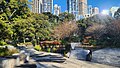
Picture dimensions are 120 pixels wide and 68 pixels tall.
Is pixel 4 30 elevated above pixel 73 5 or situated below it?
below

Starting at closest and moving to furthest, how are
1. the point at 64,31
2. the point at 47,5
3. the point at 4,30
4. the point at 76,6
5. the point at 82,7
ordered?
the point at 4,30 < the point at 64,31 < the point at 47,5 < the point at 76,6 < the point at 82,7

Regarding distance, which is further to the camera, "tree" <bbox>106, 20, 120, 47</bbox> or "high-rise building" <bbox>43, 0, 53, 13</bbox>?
"high-rise building" <bbox>43, 0, 53, 13</bbox>

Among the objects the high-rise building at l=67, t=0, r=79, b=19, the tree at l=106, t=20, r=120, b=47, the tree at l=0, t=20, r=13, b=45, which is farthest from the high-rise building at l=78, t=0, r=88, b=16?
the tree at l=0, t=20, r=13, b=45

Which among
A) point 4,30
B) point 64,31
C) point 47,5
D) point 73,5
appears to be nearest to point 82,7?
point 73,5

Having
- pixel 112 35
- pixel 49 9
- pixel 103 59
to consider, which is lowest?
pixel 103 59

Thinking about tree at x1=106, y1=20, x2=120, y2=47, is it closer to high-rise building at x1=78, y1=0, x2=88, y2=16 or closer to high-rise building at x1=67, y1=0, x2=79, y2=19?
high-rise building at x1=78, y1=0, x2=88, y2=16

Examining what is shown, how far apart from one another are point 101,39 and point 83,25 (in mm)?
15042

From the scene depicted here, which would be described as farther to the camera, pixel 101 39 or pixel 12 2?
pixel 101 39

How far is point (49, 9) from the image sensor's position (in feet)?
218

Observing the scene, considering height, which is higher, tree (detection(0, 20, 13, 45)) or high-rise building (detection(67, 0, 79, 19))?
high-rise building (detection(67, 0, 79, 19))

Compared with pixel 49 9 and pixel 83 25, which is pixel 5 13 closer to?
pixel 83 25

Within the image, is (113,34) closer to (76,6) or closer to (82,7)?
(76,6)

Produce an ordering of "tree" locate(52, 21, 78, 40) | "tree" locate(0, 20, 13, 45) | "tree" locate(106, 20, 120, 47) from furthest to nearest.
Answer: "tree" locate(52, 21, 78, 40), "tree" locate(106, 20, 120, 47), "tree" locate(0, 20, 13, 45)

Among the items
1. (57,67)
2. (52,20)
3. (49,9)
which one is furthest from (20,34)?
(49,9)
